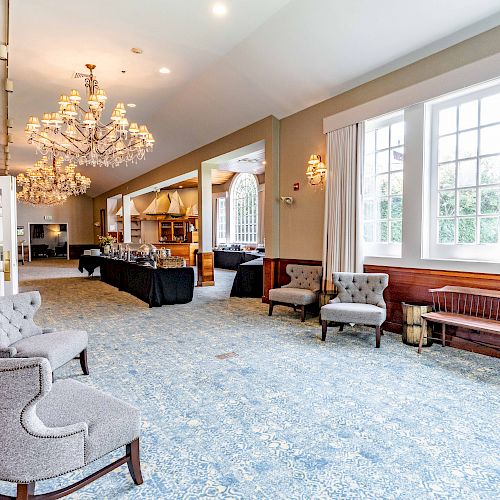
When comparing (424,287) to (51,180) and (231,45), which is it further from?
(51,180)

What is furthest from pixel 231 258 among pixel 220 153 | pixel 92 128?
pixel 92 128

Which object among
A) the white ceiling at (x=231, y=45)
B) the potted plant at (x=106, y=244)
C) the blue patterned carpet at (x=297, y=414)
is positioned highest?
the white ceiling at (x=231, y=45)

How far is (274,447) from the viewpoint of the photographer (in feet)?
7.48

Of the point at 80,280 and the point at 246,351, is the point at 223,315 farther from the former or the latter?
the point at 80,280

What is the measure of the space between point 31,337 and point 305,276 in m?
4.06

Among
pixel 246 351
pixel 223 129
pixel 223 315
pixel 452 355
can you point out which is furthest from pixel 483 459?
pixel 223 129

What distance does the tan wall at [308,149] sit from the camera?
4.76 metres

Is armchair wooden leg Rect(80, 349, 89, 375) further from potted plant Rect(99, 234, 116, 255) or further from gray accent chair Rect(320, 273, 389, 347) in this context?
potted plant Rect(99, 234, 116, 255)

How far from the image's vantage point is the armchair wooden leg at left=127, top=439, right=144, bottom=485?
74.4 inches

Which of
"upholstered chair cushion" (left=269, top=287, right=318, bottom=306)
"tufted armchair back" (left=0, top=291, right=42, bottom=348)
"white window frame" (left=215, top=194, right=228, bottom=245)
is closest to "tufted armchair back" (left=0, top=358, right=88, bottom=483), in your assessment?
"tufted armchair back" (left=0, top=291, right=42, bottom=348)

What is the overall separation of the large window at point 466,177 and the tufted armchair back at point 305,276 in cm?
182

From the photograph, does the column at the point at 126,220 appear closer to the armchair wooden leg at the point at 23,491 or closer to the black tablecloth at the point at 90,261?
the black tablecloth at the point at 90,261

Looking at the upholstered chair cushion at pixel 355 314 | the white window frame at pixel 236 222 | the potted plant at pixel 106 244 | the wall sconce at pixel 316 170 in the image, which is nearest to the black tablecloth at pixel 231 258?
the white window frame at pixel 236 222

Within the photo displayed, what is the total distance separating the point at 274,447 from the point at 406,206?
3662mm
